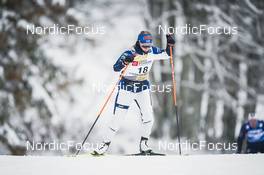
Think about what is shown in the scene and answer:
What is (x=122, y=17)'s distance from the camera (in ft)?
25.7

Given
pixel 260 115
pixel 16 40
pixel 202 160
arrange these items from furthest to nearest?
pixel 16 40
pixel 260 115
pixel 202 160

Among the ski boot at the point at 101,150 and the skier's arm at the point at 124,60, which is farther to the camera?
the ski boot at the point at 101,150

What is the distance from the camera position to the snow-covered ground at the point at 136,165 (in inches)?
172

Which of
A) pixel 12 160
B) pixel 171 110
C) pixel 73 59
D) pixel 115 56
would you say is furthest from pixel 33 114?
pixel 12 160

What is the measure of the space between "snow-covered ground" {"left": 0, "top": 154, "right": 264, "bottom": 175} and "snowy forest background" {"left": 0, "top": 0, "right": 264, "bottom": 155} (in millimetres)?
2219

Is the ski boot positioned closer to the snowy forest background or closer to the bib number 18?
the bib number 18

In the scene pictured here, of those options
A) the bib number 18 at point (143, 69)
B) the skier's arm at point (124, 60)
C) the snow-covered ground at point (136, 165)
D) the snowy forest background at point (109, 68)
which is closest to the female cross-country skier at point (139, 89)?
the bib number 18 at point (143, 69)

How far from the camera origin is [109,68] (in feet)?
23.6

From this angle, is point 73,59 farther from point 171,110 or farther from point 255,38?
point 255,38

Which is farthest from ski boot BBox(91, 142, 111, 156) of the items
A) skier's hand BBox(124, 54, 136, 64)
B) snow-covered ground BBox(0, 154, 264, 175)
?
skier's hand BBox(124, 54, 136, 64)

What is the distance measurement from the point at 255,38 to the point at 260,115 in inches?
43.3

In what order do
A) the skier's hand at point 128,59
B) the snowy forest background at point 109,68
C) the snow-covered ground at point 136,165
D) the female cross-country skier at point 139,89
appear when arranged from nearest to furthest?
the snow-covered ground at point 136,165
the skier's hand at point 128,59
the female cross-country skier at point 139,89
the snowy forest background at point 109,68

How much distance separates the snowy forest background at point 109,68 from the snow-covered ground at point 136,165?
7.28 feet

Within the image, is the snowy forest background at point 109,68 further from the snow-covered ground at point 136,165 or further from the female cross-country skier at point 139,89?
the snow-covered ground at point 136,165
